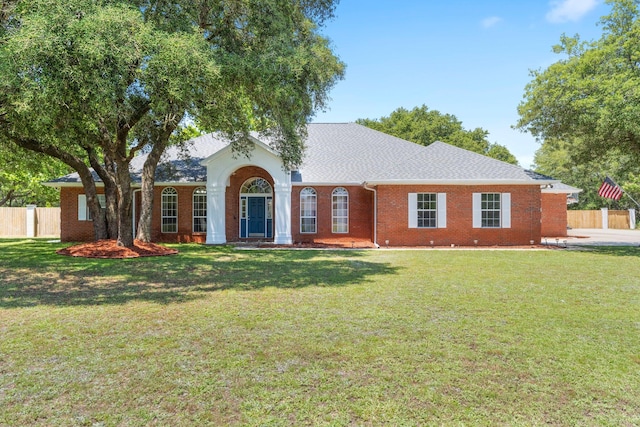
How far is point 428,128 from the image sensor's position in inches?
1724

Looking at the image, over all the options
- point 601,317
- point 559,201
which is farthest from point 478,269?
point 559,201

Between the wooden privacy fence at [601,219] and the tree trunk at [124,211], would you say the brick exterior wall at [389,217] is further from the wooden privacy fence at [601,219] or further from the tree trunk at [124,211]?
the wooden privacy fence at [601,219]

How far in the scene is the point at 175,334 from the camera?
204 inches

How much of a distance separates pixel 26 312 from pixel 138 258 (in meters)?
7.71

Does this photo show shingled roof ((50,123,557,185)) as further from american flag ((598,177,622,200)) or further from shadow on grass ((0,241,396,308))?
american flag ((598,177,622,200))

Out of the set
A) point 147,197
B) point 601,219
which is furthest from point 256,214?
point 601,219

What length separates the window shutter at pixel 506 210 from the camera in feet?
58.3

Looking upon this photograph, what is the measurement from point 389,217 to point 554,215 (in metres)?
12.6

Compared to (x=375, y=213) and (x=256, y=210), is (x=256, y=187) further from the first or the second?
(x=375, y=213)

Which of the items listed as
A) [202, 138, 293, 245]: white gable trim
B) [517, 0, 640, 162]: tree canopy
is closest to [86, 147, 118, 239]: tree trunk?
[202, 138, 293, 245]: white gable trim

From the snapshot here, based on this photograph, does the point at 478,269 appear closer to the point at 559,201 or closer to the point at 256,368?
the point at 256,368

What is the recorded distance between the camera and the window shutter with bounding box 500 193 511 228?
58.3ft

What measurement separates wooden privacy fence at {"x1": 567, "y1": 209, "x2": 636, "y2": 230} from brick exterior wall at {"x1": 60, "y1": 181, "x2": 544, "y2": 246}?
63.0 feet

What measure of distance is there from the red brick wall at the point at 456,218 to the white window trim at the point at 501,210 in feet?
0.48
